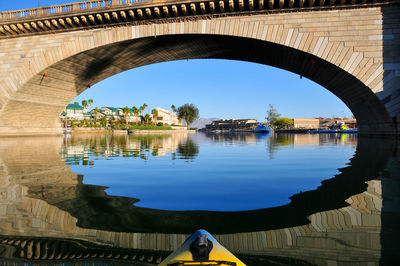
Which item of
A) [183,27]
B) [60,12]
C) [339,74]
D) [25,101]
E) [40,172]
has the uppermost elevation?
[60,12]

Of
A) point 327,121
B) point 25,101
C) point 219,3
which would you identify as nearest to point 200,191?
point 219,3

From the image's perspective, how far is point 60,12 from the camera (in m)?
19.5

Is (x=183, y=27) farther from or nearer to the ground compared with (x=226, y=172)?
farther from the ground

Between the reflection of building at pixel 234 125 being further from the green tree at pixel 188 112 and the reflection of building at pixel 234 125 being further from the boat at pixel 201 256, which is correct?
the boat at pixel 201 256

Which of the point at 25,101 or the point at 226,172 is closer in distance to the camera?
the point at 226,172

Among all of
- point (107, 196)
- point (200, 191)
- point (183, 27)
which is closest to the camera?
point (107, 196)

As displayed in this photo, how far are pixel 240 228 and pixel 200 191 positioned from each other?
1708 mm

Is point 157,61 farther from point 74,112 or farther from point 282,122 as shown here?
point 282,122

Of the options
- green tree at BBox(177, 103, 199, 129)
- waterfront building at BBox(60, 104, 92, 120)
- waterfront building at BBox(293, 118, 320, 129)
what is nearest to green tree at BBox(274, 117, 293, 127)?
waterfront building at BBox(293, 118, 320, 129)

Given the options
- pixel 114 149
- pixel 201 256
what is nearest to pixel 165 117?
pixel 114 149

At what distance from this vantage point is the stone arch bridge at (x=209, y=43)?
51.0ft

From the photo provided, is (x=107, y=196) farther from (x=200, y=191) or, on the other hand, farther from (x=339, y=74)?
(x=339, y=74)

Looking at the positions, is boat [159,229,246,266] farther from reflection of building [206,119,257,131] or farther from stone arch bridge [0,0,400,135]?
reflection of building [206,119,257,131]

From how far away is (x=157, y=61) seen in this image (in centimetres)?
2534
